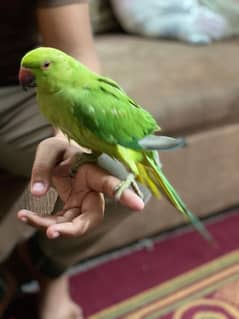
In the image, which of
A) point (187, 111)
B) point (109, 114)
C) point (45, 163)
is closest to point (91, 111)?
point (109, 114)

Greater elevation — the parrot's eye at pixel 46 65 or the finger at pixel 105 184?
the parrot's eye at pixel 46 65

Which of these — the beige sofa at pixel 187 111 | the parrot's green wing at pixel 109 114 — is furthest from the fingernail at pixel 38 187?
the beige sofa at pixel 187 111

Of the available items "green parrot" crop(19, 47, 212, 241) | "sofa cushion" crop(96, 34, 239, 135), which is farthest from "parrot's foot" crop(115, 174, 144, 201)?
"sofa cushion" crop(96, 34, 239, 135)

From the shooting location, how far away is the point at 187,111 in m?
1.25

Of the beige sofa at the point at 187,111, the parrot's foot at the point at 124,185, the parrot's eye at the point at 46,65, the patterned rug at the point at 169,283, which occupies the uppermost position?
the parrot's eye at the point at 46,65

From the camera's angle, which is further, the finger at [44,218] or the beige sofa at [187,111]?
the beige sofa at [187,111]

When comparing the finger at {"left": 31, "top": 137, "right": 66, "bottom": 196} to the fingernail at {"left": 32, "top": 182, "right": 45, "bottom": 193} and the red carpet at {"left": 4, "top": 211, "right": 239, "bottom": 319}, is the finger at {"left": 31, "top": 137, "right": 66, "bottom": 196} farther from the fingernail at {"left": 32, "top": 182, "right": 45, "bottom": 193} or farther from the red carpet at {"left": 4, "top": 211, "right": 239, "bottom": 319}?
the red carpet at {"left": 4, "top": 211, "right": 239, "bottom": 319}

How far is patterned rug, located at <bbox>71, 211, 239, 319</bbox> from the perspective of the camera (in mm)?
1194

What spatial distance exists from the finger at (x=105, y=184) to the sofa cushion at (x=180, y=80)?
500 mm

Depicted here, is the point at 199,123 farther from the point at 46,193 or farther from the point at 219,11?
the point at 46,193

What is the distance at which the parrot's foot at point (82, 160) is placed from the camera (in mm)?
710

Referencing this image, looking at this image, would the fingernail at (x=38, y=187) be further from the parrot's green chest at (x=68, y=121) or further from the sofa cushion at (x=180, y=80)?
the sofa cushion at (x=180, y=80)

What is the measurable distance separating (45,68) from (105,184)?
0.15 m

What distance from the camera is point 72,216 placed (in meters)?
0.68
